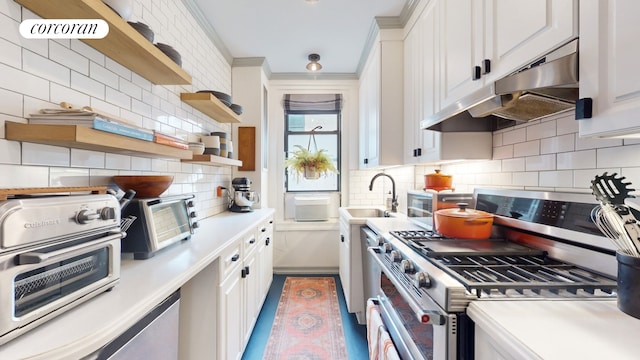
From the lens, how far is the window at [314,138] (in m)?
3.63

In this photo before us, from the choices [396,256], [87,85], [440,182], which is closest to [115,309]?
[87,85]

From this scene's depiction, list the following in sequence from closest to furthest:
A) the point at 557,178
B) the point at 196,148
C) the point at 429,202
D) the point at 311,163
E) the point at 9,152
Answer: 1. the point at 9,152
2. the point at 557,178
3. the point at 429,202
4. the point at 196,148
5. the point at 311,163

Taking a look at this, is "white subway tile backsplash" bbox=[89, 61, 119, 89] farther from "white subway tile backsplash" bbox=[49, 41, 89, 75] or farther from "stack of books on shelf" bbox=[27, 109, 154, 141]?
"stack of books on shelf" bbox=[27, 109, 154, 141]

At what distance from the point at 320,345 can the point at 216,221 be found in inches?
47.9

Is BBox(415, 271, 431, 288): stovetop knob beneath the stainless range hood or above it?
beneath

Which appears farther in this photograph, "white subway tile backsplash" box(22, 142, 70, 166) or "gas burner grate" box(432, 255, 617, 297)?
"white subway tile backsplash" box(22, 142, 70, 166)

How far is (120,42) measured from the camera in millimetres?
1124

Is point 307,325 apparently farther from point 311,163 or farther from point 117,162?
point 117,162

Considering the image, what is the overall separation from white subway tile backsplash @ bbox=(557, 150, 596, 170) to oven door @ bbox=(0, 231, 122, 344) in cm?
164

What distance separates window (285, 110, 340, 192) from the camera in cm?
363

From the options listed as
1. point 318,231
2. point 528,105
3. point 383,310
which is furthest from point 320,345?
point 528,105

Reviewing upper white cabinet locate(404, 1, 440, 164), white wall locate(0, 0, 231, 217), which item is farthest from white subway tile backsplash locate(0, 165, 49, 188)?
upper white cabinet locate(404, 1, 440, 164)

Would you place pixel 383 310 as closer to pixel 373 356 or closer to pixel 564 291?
pixel 373 356

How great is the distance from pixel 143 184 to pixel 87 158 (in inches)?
8.8
